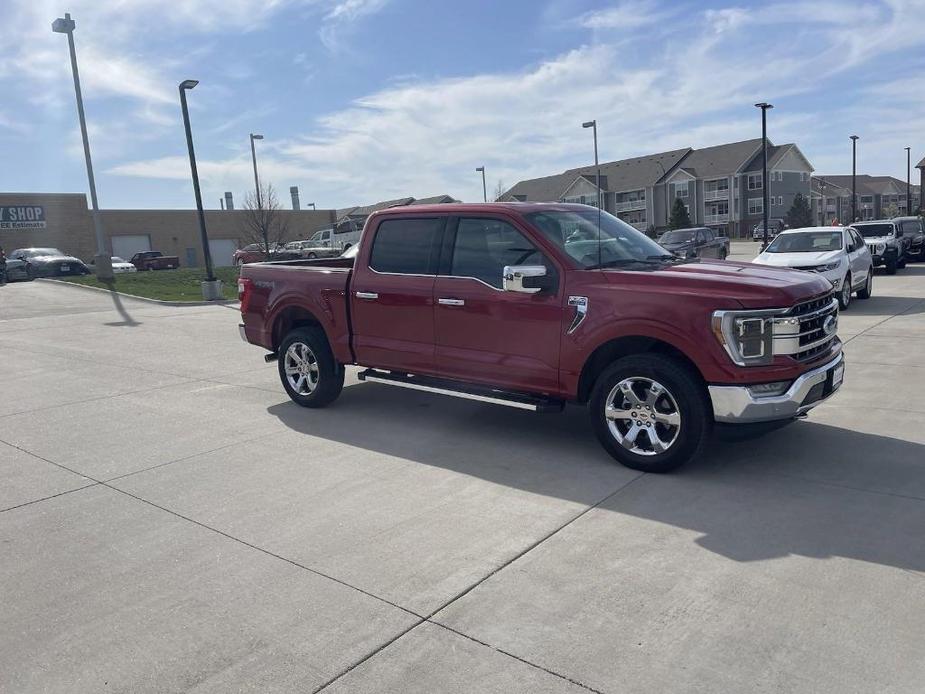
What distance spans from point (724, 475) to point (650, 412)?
2.23 ft

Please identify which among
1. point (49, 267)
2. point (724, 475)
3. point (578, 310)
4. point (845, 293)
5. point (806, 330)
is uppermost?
point (49, 267)

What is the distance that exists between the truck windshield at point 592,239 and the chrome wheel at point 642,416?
1.02 m

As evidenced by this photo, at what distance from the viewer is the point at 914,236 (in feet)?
91.8

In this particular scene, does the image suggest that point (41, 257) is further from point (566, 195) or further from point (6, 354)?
point (566, 195)

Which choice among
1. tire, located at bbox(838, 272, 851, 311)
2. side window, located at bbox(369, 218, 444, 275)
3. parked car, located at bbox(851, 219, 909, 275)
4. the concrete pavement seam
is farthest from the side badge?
parked car, located at bbox(851, 219, 909, 275)

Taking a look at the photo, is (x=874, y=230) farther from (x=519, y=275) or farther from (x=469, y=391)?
(x=519, y=275)

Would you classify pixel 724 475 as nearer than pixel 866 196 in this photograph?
Yes

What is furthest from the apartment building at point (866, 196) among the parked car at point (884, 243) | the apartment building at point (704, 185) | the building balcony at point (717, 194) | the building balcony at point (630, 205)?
the parked car at point (884, 243)

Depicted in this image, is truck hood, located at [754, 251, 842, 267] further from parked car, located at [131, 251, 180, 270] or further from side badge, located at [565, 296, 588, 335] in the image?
parked car, located at [131, 251, 180, 270]

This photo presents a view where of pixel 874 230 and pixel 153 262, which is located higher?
pixel 153 262

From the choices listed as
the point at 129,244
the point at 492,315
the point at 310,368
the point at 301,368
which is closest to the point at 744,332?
the point at 492,315

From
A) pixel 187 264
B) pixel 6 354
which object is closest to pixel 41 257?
pixel 6 354

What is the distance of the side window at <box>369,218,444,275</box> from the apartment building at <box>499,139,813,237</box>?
6340cm

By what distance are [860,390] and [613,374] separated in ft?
12.4
